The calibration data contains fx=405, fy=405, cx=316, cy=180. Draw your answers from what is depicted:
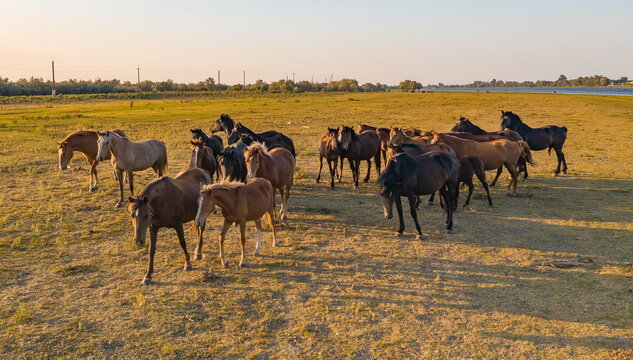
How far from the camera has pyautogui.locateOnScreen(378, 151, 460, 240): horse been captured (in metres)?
9.64

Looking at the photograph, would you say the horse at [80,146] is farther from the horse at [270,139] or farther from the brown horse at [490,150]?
the brown horse at [490,150]

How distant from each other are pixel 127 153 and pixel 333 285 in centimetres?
793

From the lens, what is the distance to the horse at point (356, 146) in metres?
14.2

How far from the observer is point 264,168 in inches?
404

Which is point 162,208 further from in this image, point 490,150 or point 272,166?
point 490,150

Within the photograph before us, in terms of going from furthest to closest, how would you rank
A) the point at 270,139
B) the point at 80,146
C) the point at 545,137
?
the point at 545,137 → the point at 270,139 → the point at 80,146

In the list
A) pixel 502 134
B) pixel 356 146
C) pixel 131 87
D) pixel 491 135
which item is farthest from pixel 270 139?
pixel 131 87

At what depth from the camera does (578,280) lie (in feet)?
24.9

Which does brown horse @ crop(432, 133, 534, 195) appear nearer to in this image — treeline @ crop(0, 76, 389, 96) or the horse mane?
the horse mane

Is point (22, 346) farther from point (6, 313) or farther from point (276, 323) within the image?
point (276, 323)

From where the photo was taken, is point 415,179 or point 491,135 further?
point 491,135

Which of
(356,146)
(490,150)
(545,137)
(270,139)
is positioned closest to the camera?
(490,150)

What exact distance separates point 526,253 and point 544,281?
1.40 metres

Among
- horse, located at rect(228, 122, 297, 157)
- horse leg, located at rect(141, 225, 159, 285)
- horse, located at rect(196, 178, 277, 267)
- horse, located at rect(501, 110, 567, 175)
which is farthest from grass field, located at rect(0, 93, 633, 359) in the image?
horse, located at rect(501, 110, 567, 175)
